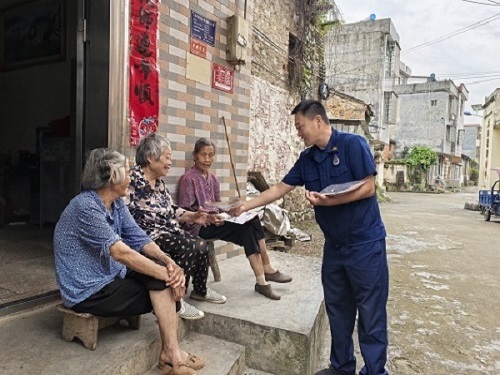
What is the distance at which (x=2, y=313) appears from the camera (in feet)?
7.70

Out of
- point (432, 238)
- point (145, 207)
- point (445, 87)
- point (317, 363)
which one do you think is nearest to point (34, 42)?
point (145, 207)

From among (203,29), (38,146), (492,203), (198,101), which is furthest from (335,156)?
(492,203)

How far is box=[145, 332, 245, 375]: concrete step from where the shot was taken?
2.31 m

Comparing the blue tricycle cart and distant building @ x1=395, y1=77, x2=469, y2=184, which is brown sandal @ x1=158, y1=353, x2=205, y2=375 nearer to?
the blue tricycle cart

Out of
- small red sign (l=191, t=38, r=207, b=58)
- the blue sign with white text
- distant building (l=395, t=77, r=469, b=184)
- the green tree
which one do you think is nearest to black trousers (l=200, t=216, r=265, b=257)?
small red sign (l=191, t=38, r=207, b=58)

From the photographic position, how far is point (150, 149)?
8.68ft

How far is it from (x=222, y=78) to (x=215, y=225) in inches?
66.0

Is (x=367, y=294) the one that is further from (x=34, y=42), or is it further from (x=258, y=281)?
(x=34, y=42)

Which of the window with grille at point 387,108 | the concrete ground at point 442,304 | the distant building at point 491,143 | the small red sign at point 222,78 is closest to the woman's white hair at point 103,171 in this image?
the small red sign at point 222,78

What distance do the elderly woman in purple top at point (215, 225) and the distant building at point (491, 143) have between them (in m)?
16.7

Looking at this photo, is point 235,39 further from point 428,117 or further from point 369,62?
point 428,117

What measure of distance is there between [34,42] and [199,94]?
3093 mm

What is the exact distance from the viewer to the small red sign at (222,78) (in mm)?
3898

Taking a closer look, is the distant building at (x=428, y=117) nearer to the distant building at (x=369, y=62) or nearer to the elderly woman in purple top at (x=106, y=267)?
the distant building at (x=369, y=62)
